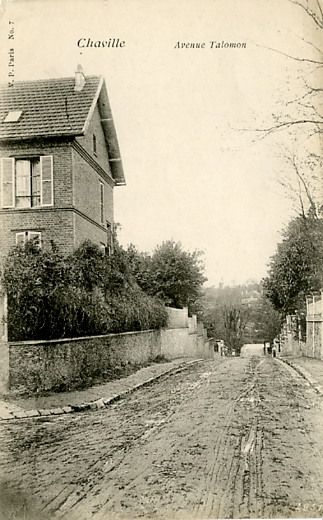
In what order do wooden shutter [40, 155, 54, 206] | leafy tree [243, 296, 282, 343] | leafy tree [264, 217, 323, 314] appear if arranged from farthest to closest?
1. leafy tree [243, 296, 282, 343]
2. leafy tree [264, 217, 323, 314]
3. wooden shutter [40, 155, 54, 206]

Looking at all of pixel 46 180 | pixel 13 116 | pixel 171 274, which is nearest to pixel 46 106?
pixel 13 116

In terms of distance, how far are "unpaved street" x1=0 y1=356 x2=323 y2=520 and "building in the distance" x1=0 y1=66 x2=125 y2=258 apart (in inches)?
97.0

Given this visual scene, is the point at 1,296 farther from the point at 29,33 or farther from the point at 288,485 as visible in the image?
the point at 288,485

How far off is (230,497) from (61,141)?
15.7 ft

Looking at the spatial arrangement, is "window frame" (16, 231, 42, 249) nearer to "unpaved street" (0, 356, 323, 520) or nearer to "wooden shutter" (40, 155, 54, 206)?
"wooden shutter" (40, 155, 54, 206)

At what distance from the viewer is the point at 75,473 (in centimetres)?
536

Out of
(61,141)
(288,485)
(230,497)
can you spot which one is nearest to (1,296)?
(61,141)

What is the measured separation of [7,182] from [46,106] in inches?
46.7

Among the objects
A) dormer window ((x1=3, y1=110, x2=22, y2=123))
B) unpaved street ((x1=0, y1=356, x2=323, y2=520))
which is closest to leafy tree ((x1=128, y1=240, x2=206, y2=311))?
unpaved street ((x1=0, y1=356, x2=323, y2=520))

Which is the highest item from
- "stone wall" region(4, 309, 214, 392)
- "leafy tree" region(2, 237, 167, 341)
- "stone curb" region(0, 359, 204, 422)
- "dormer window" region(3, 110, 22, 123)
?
"dormer window" region(3, 110, 22, 123)

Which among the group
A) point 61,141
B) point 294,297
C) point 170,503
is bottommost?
point 170,503

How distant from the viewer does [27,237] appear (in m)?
6.28

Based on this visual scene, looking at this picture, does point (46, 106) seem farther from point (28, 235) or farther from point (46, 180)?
point (28, 235)

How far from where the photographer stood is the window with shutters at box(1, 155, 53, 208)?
6289 millimetres
